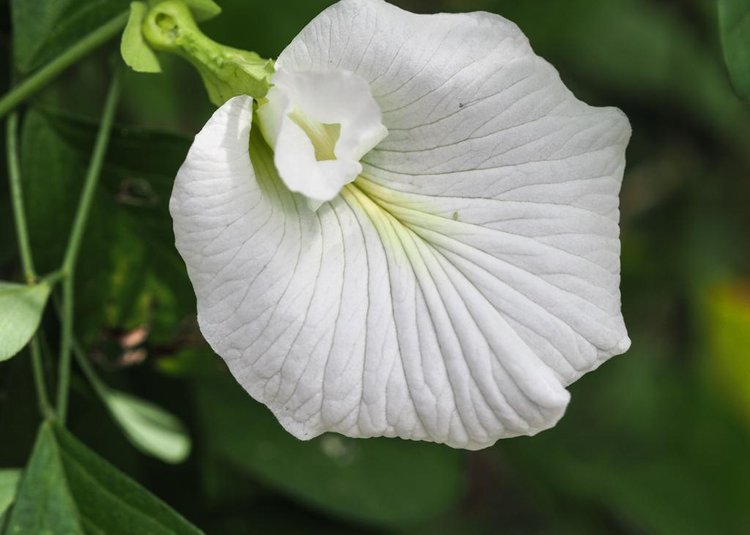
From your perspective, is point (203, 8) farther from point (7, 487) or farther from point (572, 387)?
point (572, 387)

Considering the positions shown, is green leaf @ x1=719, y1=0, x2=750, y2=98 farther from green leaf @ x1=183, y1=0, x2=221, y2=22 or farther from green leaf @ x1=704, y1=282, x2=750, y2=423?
green leaf @ x1=704, y1=282, x2=750, y2=423

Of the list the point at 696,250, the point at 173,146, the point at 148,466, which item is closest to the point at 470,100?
the point at 173,146

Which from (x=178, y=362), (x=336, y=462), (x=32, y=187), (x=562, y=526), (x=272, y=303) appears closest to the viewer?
(x=272, y=303)

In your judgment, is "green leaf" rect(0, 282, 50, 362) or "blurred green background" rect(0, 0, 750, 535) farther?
"blurred green background" rect(0, 0, 750, 535)

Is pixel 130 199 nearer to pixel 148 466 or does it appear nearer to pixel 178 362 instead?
pixel 178 362

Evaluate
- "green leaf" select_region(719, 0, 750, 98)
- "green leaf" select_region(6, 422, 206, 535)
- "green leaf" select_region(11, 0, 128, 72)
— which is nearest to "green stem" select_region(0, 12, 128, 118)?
→ "green leaf" select_region(11, 0, 128, 72)

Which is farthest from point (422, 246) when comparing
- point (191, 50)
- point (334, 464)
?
point (334, 464)
